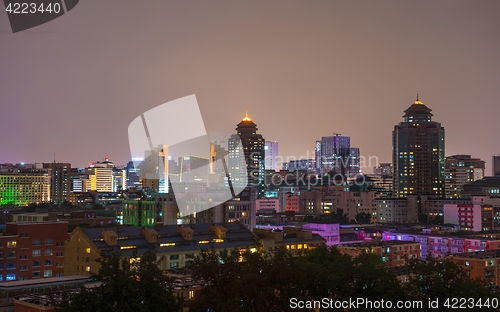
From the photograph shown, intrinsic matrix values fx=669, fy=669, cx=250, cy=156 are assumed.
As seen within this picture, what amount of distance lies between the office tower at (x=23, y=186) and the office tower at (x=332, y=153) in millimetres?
47969

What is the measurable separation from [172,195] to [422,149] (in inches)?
1552

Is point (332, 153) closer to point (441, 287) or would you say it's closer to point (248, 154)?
point (248, 154)

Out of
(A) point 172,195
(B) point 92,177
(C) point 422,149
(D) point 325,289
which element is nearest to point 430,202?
(C) point 422,149

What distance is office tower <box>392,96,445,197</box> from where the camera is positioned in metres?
70.7

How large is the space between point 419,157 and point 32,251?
5268 centimetres

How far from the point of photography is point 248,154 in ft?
302

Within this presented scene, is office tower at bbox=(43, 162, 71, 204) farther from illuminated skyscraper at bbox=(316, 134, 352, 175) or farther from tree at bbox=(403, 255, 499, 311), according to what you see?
tree at bbox=(403, 255, 499, 311)

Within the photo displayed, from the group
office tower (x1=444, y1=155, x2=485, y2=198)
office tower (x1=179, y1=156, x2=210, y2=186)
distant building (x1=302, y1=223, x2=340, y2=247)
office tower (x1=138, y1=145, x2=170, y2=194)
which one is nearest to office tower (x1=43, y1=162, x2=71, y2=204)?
office tower (x1=138, y1=145, x2=170, y2=194)

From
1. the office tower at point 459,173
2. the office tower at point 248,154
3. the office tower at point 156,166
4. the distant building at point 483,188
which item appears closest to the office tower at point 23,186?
the office tower at point 156,166

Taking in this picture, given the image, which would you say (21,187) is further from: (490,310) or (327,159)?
(490,310)

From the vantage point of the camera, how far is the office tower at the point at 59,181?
301ft

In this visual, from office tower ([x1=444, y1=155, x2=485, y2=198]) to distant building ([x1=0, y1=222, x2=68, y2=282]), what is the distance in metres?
65.3

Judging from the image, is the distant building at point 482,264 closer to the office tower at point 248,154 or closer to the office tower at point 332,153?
the office tower at point 248,154

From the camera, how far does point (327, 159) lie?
117500 mm
